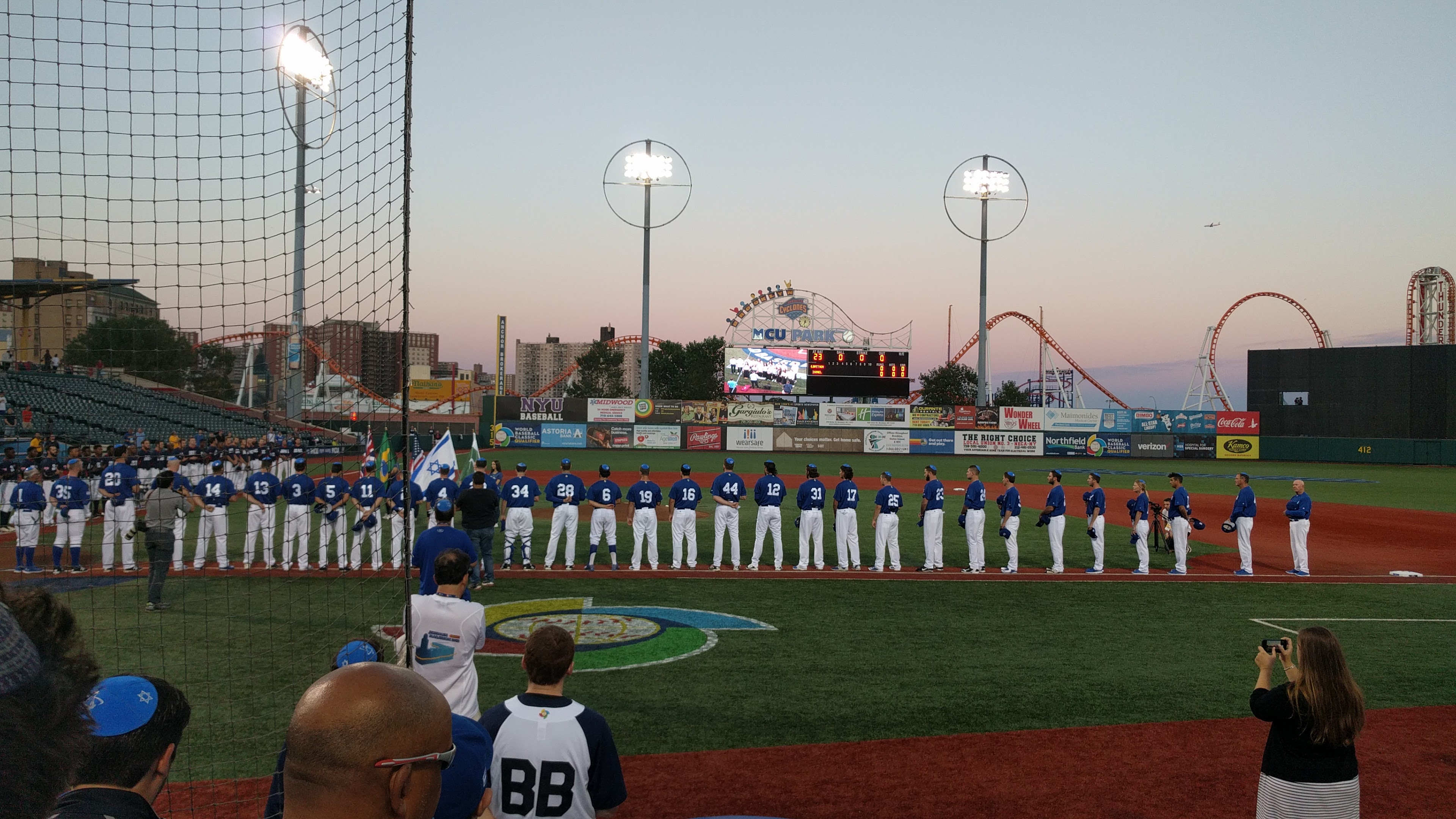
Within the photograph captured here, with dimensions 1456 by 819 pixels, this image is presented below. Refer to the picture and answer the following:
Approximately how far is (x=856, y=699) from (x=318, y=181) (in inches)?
258

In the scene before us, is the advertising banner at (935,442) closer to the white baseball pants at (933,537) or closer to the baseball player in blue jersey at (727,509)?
the white baseball pants at (933,537)

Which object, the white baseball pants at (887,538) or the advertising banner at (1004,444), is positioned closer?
the white baseball pants at (887,538)

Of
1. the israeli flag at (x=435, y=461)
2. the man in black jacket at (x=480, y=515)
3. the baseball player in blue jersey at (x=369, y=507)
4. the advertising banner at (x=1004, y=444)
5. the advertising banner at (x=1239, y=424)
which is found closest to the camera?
the man in black jacket at (x=480, y=515)

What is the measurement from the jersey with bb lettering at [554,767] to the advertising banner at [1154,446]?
170ft

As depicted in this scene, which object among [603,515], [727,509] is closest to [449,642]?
[603,515]

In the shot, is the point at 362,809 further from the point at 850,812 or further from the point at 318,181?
the point at 318,181

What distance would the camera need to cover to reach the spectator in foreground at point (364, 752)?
1639 mm

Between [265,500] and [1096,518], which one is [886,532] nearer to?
[1096,518]

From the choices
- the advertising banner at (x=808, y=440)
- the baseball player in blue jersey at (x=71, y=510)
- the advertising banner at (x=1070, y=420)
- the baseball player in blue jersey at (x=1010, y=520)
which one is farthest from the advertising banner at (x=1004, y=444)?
the baseball player in blue jersey at (x=71, y=510)

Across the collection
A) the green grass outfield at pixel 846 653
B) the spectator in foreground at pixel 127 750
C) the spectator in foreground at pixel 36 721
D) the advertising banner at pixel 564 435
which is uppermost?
the advertising banner at pixel 564 435

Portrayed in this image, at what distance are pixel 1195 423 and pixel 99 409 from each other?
171 ft

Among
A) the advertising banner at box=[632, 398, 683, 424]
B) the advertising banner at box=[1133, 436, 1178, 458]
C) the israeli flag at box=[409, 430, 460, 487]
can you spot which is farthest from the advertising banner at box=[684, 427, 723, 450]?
the israeli flag at box=[409, 430, 460, 487]

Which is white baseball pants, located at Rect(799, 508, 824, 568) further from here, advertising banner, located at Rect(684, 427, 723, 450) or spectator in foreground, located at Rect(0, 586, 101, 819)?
advertising banner, located at Rect(684, 427, 723, 450)

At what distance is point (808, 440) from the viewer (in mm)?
48688
